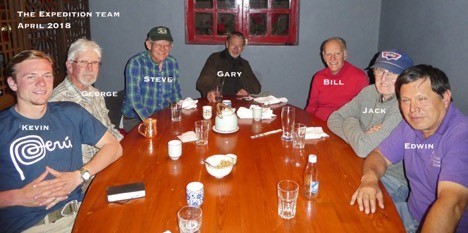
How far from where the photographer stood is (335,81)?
359cm

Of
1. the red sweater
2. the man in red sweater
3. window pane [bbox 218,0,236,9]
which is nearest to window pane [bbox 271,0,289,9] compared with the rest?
window pane [bbox 218,0,236,9]

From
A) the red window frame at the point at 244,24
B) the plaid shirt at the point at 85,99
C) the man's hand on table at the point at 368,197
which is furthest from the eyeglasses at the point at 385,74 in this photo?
the red window frame at the point at 244,24

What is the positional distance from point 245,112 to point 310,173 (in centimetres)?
112

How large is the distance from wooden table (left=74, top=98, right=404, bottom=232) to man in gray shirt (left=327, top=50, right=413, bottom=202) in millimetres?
110

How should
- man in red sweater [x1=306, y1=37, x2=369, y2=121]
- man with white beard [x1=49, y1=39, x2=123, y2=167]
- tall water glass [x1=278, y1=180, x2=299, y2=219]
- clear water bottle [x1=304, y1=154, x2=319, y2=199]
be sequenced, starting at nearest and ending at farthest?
tall water glass [x1=278, y1=180, x2=299, y2=219] < clear water bottle [x1=304, y1=154, x2=319, y2=199] < man with white beard [x1=49, y1=39, x2=123, y2=167] < man in red sweater [x1=306, y1=37, x2=369, y2=121]

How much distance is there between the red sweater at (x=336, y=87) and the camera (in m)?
3.51

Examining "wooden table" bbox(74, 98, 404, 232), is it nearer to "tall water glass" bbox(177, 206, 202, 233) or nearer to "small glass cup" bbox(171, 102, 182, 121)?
"tall water glass" bbox(177, 206, 202, 233)

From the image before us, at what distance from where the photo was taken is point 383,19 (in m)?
4.79

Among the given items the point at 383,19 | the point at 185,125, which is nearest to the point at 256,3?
the point at 383,19

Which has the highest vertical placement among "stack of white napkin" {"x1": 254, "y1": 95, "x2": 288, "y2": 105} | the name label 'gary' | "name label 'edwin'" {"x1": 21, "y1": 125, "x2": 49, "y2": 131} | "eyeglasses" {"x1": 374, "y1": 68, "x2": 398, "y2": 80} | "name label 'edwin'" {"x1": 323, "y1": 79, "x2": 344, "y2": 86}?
"eyeglasses" {"x1": 374, "y1": 68, "x2": 398, "y2": 80}

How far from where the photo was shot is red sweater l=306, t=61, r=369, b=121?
3514mm

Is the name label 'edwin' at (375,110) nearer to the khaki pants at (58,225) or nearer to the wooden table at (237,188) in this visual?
the wooden table at (237,188)

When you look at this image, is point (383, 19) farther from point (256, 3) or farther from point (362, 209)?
point (362, 209)

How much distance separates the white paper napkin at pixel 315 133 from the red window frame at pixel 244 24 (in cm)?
276
